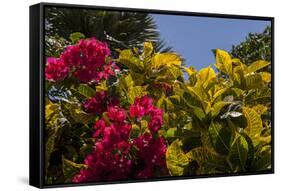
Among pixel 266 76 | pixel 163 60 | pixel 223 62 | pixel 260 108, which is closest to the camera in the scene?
pixel 163 60

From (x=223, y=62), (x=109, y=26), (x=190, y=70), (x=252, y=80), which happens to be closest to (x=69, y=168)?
(x=109, y=26)

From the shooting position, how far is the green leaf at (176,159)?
546cm

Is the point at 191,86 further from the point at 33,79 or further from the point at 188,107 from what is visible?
the point at 33,79

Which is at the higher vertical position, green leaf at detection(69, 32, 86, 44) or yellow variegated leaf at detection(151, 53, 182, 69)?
green leaf at detection(69, 32, 86, 44)

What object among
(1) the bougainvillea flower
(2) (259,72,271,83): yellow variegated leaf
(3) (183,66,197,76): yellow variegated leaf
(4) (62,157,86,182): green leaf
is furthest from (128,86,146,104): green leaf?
(2) (259,72,271,83): yellow variegated leaf

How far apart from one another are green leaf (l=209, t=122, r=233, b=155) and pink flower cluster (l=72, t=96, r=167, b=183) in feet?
1.39

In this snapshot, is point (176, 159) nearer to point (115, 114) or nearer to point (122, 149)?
point (122, 149)

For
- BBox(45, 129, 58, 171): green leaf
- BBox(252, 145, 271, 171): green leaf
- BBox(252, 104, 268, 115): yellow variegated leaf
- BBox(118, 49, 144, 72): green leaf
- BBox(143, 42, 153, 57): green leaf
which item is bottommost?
BBox(252, 145, 271, 171): green leaf

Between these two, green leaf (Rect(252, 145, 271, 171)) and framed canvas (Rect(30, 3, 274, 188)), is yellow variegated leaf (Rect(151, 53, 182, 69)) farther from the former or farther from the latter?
green leaf (Rect(252, 145, 271, 171))

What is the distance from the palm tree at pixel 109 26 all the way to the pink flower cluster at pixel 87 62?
2.8 inches

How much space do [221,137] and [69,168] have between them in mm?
1238

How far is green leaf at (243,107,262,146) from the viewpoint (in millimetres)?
5699

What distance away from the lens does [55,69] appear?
5.10 meters

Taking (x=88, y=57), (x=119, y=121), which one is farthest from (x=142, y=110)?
(x=88, y=57)
